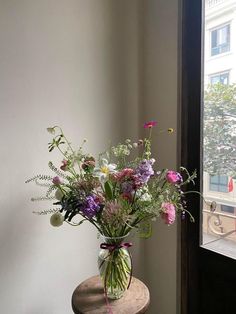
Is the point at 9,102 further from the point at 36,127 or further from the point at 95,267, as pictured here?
the point at 95,267

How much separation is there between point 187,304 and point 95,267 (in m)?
0.53

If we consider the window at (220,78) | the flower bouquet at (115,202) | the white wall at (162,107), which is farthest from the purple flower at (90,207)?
the window at (220,78)

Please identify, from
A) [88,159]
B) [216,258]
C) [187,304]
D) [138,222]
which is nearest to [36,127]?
[88,159]

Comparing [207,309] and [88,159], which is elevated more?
[88,159]

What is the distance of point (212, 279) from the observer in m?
1.40

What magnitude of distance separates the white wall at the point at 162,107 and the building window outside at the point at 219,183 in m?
0.22

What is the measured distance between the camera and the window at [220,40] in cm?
131

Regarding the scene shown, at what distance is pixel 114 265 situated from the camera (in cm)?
110

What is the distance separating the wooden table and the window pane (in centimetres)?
47

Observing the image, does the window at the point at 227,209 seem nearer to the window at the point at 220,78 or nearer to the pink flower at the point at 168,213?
the pink flower at the point at 168,213

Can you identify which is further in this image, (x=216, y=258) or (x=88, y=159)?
(x=216, y=258)

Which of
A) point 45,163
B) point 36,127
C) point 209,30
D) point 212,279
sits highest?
point 209,30

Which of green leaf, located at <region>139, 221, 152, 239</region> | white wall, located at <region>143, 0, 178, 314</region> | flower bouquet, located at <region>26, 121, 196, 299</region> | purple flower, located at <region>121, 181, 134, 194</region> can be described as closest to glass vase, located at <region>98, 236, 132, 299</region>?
flower bouquet, located at <region>26, 121, 196, 299</region>

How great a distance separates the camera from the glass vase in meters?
1.09
